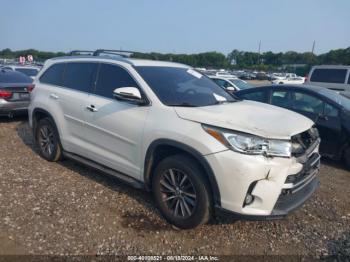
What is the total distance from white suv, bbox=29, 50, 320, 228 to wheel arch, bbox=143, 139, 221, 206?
1 cm

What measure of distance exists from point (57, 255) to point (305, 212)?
290 centimetres

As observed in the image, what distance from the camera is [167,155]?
12.0ft

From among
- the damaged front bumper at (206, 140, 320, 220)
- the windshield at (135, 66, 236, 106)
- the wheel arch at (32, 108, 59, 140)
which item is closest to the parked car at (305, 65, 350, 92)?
the windshield at (135, 66, 236, 106)

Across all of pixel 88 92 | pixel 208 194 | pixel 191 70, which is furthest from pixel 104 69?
pixel 208 194

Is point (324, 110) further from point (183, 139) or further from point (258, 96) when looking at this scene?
point (183, 139)

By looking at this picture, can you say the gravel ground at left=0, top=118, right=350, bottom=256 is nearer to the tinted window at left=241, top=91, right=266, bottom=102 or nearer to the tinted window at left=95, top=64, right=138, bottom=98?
the tinted window at left=95, top=64, right=138, bottom=98

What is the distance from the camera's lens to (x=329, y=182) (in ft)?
16.5

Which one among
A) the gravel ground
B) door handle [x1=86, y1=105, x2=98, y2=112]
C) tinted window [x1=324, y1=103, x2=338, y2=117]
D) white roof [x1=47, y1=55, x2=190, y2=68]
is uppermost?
white roof [x1=47, y1=55, x2=190, y2=68]

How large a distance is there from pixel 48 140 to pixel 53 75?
109cm

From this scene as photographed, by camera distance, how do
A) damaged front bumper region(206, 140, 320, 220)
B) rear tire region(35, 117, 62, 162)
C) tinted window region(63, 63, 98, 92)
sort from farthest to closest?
1. rear tire region(35, 117, 62, 162)
2. tinted window region(63, 63, 98, 92)
3. damaged front bumper region(206, 140, 320, 220)

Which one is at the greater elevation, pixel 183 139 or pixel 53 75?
pixel 53 75

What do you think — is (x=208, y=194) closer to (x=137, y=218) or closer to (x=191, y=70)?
(x=137, y=218)

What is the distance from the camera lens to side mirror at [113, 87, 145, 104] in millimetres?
3664

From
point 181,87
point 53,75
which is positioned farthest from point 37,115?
point 181,87
